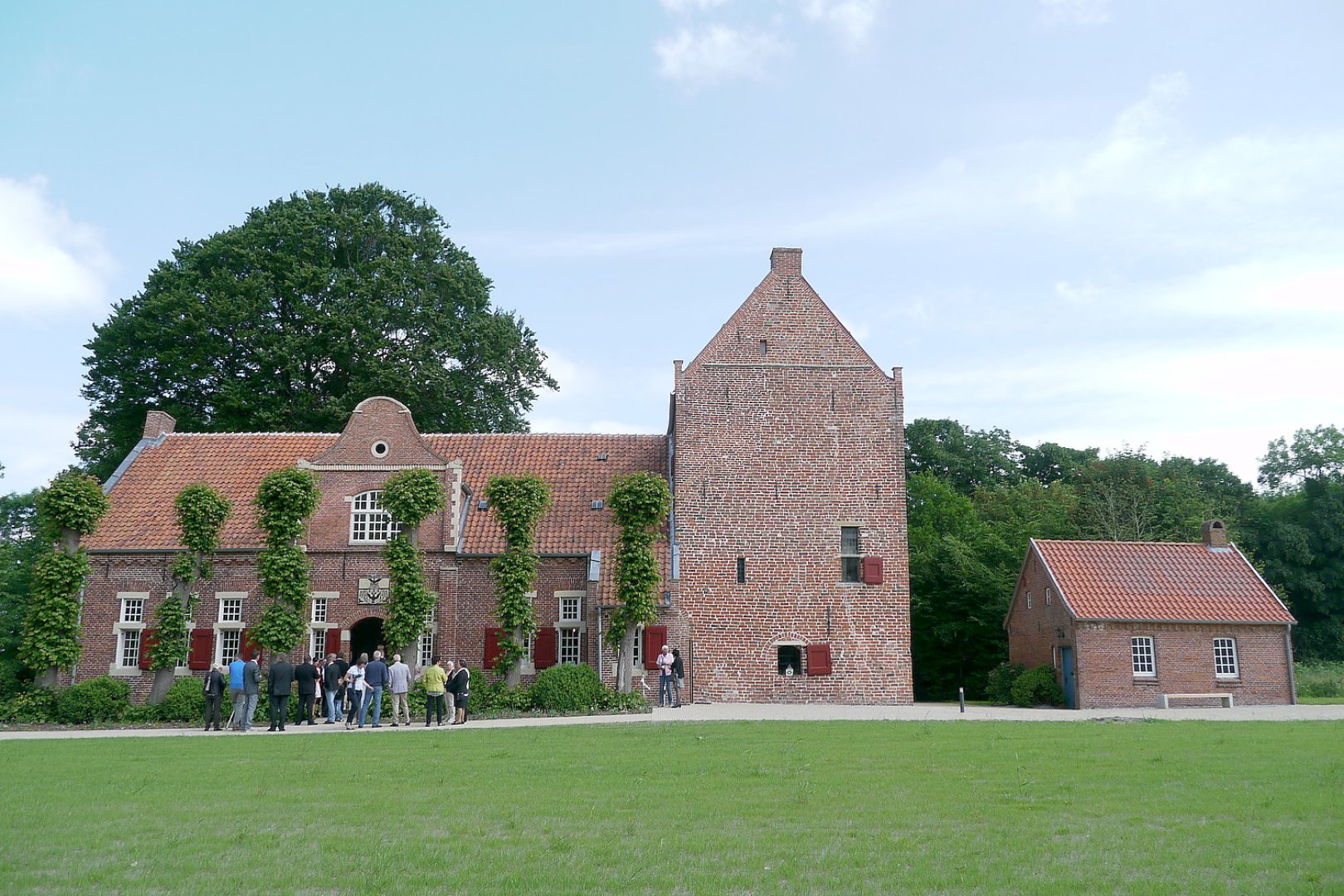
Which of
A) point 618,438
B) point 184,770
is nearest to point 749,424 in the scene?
point 618,438

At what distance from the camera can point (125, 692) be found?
2539 centimetres

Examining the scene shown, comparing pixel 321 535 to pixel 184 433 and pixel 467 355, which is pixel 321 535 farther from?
Answer: pixel 467 355

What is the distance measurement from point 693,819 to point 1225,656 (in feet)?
80.8

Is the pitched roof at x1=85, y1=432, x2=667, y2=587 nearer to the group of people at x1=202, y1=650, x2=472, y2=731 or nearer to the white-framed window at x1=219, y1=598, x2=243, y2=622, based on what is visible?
the white-framed window at x1=219, y1=598, x2=243, y2=622

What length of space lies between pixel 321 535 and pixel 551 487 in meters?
6.53

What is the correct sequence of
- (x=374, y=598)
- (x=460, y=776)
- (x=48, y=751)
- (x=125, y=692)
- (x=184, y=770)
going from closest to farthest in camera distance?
(x=460, y=776), (x=184, y=770), (x=48, y=751), (x=125, y=692), (x=374, y=598)

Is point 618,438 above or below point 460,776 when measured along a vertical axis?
above

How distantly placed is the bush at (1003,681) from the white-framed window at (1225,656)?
5124mm

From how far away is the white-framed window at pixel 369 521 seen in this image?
2855 centimetres

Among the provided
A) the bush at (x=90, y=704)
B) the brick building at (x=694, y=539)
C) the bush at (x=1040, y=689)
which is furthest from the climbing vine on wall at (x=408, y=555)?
the bush at (x=1040, y=689)

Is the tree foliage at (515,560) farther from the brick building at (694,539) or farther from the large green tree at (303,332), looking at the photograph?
the large green tree at (303,332)

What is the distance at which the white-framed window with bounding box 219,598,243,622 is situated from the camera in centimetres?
2811

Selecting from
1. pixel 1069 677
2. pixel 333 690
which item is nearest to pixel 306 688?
pixel 333 690

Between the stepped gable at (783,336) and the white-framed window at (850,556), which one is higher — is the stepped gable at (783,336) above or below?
above
